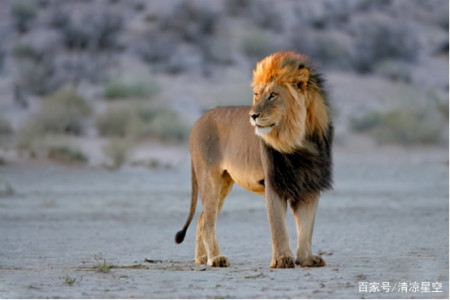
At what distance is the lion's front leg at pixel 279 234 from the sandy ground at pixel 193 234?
0.38 ft

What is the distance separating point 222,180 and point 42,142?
42.7ft

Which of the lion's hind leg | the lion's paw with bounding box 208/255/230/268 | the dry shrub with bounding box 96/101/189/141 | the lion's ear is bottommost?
the lion's paw with bounding box 208/255/230/268

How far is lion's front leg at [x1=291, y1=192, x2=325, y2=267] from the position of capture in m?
8.42

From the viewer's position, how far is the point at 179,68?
28500 mm

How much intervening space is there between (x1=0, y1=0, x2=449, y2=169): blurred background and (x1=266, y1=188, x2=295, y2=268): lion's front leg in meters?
12.6

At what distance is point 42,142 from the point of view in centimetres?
2184

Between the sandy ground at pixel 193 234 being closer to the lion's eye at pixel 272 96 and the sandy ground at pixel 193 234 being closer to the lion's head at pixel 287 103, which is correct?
the lion's head at pixel 287 103

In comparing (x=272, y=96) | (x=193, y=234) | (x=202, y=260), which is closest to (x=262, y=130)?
(x=272, y=96)

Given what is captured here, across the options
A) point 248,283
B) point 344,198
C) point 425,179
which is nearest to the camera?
point 248,283

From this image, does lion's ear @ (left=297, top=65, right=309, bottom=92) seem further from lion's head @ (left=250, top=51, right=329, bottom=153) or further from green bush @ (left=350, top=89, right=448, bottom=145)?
green bush @ (left=350, top=89, right=448, bottom=145)

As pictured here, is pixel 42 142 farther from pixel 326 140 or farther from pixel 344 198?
pixel 326 140

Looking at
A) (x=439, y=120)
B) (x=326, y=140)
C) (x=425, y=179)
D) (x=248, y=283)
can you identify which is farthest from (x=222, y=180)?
(x=439, y=120)

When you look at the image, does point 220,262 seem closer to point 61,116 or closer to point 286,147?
point 286,147

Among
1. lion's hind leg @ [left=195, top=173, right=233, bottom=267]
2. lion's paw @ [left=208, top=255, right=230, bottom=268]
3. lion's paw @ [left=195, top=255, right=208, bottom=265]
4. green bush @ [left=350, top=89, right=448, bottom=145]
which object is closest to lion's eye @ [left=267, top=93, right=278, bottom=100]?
lion's hind leg @ [left=195, top=173, right=233, bottom=267]
